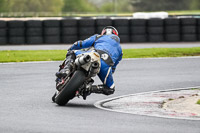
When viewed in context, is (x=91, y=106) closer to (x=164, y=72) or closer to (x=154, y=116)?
(x=154, y=116)

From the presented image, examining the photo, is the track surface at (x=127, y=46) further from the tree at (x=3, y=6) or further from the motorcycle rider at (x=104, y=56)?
the tree at (x=3, y=6)

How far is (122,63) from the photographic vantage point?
17312 mm

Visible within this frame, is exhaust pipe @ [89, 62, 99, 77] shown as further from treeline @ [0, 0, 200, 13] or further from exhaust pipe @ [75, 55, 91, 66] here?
treeline @ [0, 0, 200, 13]

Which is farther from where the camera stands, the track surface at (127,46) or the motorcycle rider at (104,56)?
the track surface at (127,46)

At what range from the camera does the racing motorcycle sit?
9133 mm

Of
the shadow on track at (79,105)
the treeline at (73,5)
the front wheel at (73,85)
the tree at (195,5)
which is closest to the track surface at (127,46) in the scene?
the shadow on track at (79,105)

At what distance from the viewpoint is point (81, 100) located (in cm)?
1054

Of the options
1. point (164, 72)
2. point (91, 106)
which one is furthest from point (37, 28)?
point (91, 106)

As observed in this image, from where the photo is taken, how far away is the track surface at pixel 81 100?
768 cm

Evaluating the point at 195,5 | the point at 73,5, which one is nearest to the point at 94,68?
the point at 195,5

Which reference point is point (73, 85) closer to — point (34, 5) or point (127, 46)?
point (127, 46)

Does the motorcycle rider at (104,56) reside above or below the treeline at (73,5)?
above

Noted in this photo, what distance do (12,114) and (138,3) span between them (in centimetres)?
11016

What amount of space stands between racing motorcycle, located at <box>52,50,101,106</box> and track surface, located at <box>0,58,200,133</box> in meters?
0.25
